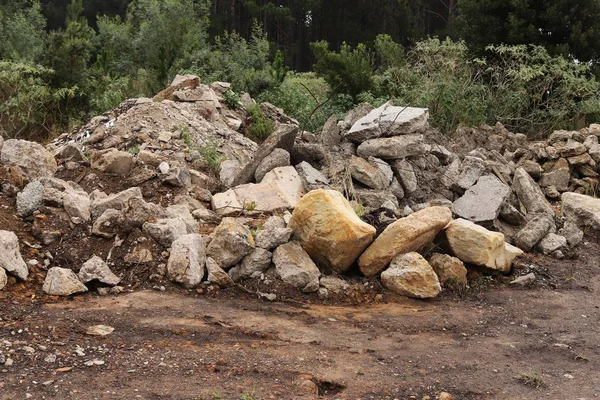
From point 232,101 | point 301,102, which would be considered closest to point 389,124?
point 232,101

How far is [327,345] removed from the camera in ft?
15.3

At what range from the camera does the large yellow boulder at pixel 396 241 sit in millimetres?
5777

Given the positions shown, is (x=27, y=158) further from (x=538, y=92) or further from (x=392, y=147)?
(x=538, y=92)

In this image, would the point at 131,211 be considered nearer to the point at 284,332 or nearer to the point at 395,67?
the point at 284,332

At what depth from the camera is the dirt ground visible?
12.9 feet

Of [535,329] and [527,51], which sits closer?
[535,329]

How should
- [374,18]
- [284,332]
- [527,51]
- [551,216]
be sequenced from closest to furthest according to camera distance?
[284,332], [551,216], [527,51], [374,18]

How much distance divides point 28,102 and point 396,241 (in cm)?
742

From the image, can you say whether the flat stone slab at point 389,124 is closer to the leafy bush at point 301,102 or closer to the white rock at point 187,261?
the white rock at point 187,261

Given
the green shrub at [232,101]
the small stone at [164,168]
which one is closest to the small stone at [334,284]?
the small stone at [164,168]

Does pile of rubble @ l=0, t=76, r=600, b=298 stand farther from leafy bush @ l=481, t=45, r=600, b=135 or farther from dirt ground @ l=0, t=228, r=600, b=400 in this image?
leafy bush @ l=481, t=45, r=600, b=135

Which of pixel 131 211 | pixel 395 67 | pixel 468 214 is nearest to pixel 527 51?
pixel 395 67

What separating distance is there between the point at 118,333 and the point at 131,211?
61.1 inches

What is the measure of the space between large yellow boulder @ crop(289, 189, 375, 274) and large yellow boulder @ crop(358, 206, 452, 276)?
0.09 m
